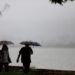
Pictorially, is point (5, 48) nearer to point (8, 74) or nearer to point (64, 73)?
point (8, 74)

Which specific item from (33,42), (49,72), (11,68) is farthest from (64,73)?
(11,68)

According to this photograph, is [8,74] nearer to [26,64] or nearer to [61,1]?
[26,64]

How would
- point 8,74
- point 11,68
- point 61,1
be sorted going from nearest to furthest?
point 61,1 → point 8,74 → point 11,68

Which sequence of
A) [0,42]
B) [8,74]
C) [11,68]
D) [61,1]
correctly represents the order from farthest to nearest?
[11,68] < [0,42] < [8,74] < [61,1]

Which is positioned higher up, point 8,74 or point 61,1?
point 61,1

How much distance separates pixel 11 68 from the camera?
27125mm

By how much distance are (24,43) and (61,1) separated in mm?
4434

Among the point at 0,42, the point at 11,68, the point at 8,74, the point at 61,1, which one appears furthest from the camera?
the point at 11,68

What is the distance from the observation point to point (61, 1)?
65.6ft

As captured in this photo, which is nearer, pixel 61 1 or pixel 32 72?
pixel 61 1

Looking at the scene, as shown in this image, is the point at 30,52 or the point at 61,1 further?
the point at 30,52

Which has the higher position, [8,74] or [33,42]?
[33,42]

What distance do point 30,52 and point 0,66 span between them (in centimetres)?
194

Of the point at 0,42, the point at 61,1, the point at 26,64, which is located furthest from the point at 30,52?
the point at 61,1
